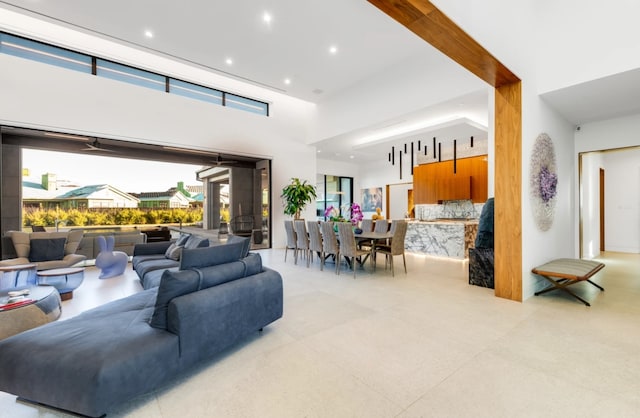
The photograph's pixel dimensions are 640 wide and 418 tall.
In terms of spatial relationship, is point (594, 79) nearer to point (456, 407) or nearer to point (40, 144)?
point (456, 407)

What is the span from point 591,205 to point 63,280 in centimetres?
1064

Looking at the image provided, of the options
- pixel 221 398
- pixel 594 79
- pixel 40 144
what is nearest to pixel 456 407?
pixel 221 398

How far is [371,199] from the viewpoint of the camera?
12039 millimetres

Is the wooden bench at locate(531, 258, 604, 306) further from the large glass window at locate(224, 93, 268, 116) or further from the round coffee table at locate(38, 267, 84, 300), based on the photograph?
the large glass window at locate(224, 93, 268, 116)

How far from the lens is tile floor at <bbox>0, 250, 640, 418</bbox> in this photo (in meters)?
1.64

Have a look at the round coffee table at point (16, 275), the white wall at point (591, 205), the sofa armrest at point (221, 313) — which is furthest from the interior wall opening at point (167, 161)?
the white wall at point (591, 205)

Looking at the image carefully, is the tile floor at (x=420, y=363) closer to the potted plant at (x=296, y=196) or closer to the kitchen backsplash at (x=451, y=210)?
the potted plant at (x=296, y=196)

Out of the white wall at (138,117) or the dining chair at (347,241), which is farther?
the white wall at (138,117)

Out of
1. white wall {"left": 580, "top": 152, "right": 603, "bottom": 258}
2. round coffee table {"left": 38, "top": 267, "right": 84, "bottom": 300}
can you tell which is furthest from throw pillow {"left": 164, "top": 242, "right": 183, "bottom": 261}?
white wall {"left": 580, "top": 152, "right": 603, "bottom": 258}

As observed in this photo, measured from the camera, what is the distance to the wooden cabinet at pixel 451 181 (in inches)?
301

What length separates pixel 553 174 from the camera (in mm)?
4324

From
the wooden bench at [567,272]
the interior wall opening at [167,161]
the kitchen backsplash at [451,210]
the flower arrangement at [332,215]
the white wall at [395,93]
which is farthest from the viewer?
the kitchen backsplash at [451,210]

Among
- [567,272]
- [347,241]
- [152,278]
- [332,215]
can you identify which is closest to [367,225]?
[332,215]

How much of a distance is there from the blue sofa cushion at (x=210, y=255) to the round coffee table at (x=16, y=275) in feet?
10.4
